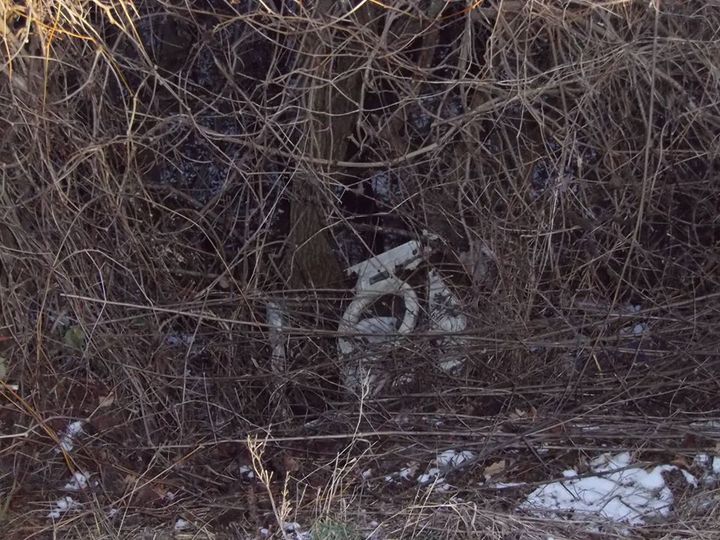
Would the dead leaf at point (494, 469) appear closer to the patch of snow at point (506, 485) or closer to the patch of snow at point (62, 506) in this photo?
the patch of snow at point (506, 485)

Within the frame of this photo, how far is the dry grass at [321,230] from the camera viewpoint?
3.50 m

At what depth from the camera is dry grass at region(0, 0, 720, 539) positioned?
350cm

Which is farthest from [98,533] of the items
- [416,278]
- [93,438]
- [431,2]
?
[431,2]

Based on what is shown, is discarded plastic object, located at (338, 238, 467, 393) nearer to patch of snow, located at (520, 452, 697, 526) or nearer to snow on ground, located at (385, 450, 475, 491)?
snow on ground, located at (385, 450, 475, 491)

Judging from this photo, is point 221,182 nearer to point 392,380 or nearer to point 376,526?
point 392,380

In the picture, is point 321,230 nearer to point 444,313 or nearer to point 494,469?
point 444,313

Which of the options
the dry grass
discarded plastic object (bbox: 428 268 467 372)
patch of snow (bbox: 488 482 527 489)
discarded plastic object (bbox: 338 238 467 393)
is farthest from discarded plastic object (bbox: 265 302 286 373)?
patch of snow (bbox: 488 482 527 489)

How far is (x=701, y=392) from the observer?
12.6 ft

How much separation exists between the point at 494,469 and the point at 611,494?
49 centimetres

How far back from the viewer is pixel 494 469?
3.53m

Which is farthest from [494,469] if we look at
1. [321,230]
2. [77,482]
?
[77,482]

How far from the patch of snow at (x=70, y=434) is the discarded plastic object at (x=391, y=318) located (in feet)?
3.95

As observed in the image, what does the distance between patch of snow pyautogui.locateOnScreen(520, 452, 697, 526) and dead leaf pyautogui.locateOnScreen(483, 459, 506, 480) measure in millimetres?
174

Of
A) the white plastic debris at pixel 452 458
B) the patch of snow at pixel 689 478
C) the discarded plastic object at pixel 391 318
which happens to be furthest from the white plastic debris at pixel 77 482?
the patch of snow at pixel 689 478
